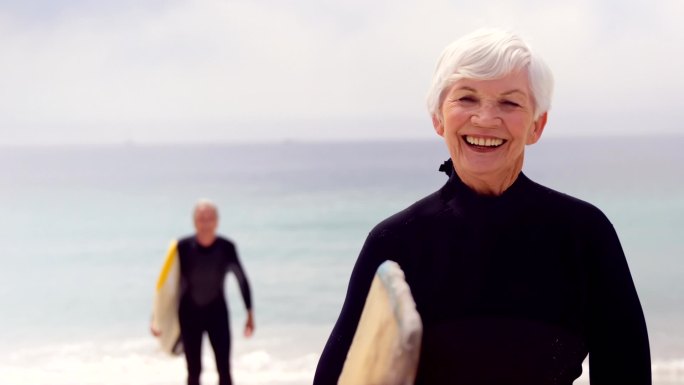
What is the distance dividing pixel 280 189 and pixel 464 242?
4936 centimetres

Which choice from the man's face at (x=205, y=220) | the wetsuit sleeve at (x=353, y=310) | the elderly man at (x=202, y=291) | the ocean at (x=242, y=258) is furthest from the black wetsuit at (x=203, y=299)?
the wetsuit sleeve at (x=353, y=310)

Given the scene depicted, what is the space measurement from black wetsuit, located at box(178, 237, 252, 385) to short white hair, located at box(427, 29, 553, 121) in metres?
4.44

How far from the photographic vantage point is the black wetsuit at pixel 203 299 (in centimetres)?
604

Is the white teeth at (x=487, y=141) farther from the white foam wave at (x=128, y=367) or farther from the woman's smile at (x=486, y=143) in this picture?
the white foam wave at (x=128, y=367)

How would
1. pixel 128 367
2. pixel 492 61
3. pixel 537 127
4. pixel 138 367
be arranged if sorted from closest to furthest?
pixel 492 61 → pixel 537 127 → pixel 138 367 → pixel 128 367

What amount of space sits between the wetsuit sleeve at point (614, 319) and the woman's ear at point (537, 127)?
0.72 ft

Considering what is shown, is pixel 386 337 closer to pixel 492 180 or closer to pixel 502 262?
pixel 502 262

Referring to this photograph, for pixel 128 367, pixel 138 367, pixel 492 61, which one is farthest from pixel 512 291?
pixel 128 367

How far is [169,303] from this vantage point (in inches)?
240

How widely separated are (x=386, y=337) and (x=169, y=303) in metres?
4.67

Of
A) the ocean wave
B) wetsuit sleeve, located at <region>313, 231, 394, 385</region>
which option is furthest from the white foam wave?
wetsuit sleeve, located at <region>313, 231, 394, 385</region>

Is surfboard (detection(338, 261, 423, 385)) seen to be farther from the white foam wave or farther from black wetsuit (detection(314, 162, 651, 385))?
the white foam wave

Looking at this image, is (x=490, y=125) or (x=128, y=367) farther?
(x=128, y=367)

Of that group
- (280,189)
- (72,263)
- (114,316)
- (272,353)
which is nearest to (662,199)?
(280,189)
